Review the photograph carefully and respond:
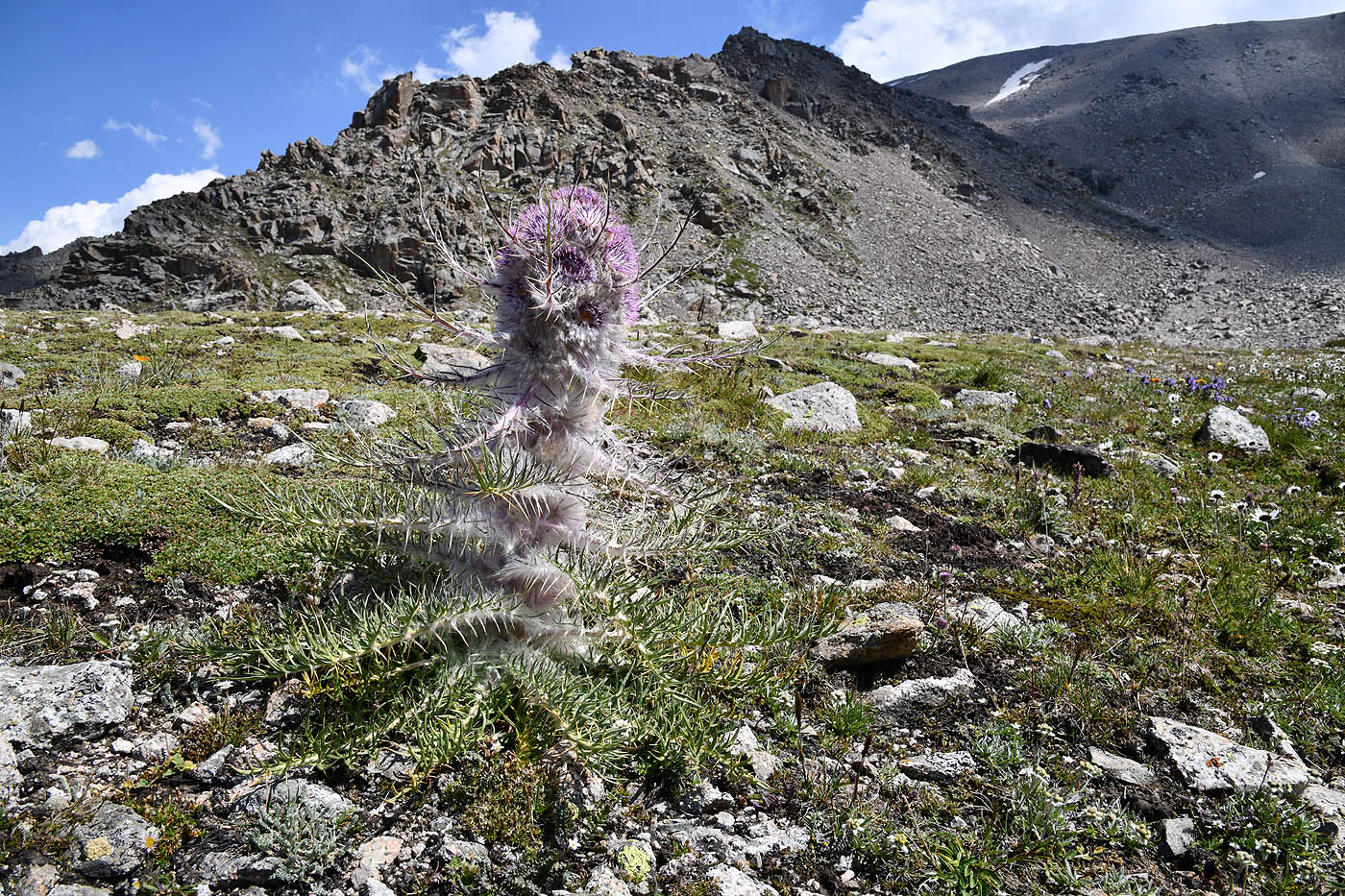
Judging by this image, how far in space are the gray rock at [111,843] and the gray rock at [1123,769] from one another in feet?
13.4

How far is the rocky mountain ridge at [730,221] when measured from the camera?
51312 millimetres

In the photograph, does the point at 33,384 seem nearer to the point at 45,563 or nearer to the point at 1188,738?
the point at 45,563

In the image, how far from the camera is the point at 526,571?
9.82ft

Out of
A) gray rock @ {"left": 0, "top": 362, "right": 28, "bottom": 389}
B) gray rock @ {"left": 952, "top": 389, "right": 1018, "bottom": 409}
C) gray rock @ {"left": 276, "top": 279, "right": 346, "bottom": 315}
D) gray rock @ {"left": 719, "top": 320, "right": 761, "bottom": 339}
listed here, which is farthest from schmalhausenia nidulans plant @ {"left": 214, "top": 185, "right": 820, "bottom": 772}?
gray rock @ {"left": 276, "top": 279, "right": 346, "bottom": 315}

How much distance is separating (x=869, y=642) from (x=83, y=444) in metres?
6.51

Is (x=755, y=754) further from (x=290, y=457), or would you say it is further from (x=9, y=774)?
(x=290, y=457)

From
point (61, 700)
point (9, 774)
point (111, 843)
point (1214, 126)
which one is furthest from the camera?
point (1214, 126)

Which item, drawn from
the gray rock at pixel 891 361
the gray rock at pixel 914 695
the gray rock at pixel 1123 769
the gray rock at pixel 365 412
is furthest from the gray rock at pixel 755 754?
the gray rock at pixel 891 361

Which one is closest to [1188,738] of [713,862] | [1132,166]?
[713,862]

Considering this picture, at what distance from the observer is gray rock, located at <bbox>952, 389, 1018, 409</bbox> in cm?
1178

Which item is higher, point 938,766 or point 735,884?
point 735,884

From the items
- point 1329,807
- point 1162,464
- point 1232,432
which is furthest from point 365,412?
point 1232,432

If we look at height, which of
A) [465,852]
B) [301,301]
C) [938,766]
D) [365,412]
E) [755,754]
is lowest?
[938,766]

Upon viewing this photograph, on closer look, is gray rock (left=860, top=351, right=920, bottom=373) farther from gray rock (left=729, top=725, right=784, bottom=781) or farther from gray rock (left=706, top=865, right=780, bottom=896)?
gray rock (left=706, top=865, right=780, bottom=896)
